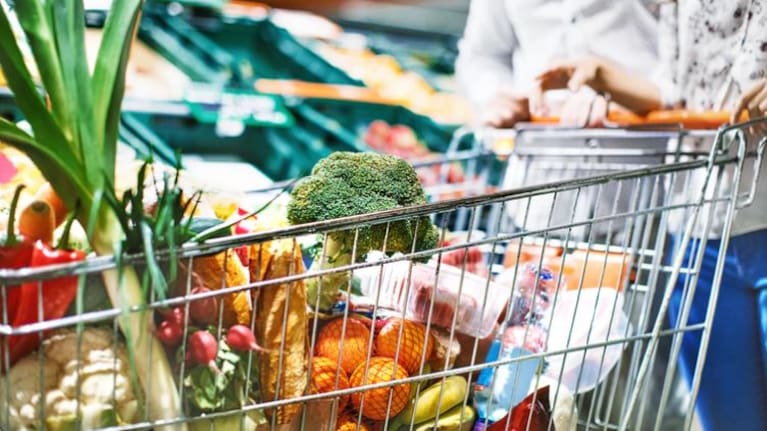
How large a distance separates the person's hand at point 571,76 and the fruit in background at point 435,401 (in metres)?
0.85

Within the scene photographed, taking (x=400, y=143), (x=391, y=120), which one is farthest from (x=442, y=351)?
(x=391, y=120)

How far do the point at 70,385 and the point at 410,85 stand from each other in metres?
2.56

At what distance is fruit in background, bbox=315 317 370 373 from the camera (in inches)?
48.7

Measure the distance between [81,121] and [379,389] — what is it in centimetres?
53

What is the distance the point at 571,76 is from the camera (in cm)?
192

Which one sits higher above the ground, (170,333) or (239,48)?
(239,48)

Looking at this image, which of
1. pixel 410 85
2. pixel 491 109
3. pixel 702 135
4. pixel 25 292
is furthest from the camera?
pixel 410 85

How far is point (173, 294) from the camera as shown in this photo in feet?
3.44

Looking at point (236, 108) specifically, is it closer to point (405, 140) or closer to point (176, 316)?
point (405, 140)

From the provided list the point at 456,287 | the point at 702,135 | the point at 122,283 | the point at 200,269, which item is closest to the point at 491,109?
the point at 702,135

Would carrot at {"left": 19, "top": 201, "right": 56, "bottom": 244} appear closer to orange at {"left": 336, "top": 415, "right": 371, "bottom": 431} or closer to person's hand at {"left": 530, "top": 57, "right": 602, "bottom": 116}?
orange at {"left": 336, "top": 415, "right": 371, "bottom": 431}

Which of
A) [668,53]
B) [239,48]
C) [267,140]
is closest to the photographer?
[668,53]

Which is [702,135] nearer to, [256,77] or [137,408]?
[137,408]

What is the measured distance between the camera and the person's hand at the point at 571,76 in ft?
6.16
